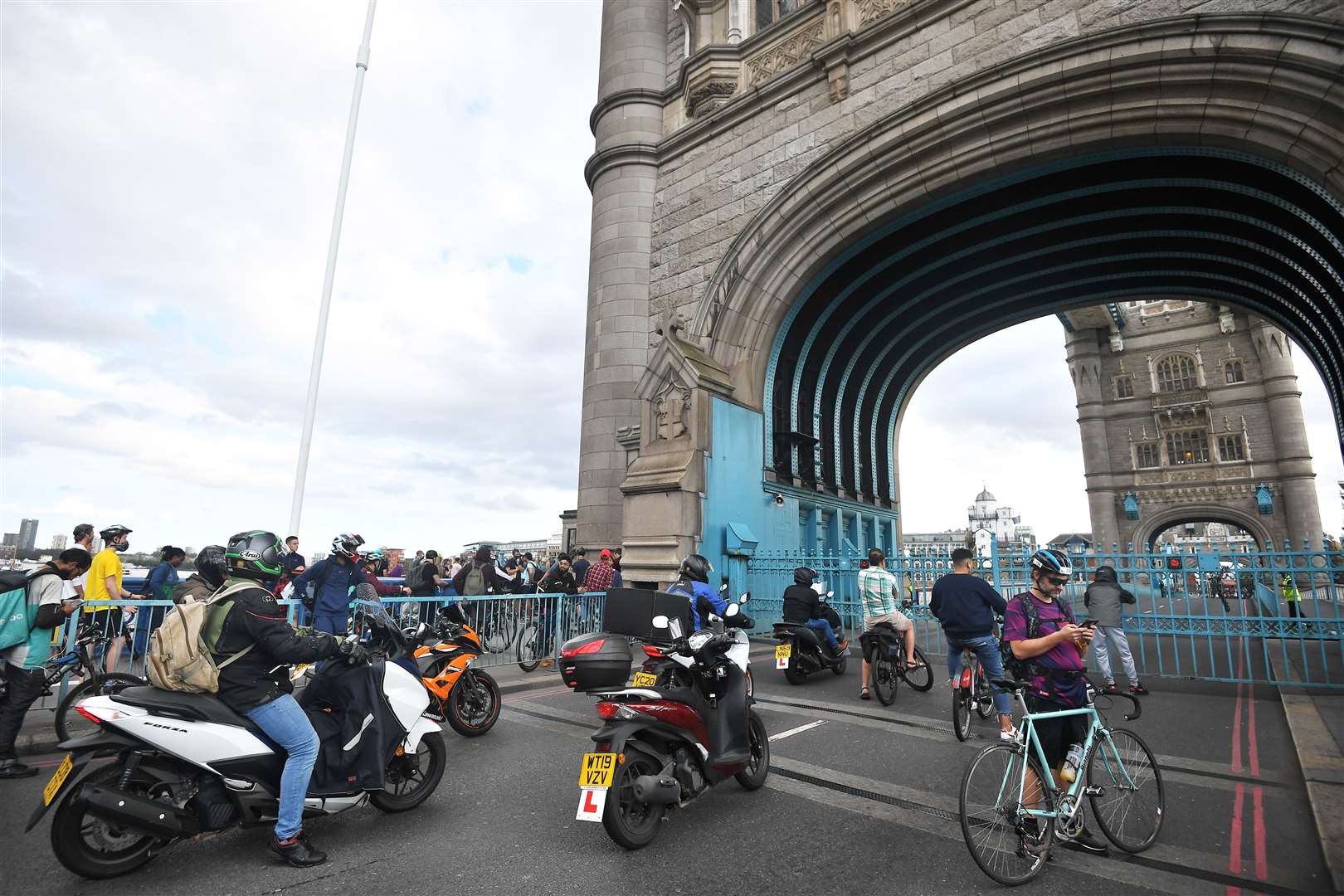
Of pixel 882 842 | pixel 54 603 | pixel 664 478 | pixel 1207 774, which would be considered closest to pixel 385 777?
pixel 882 842

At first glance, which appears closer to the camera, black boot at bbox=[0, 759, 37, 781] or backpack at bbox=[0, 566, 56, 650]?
black boot at bbox=[0, 759, 37, 781]

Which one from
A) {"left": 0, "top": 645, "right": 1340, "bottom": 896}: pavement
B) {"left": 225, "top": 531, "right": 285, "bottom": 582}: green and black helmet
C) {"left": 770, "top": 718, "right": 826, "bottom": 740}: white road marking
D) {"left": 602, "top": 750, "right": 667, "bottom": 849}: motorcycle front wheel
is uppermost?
{"left": 225, "top": 531, "right": 285, "bottom": 582}: green and black helmet

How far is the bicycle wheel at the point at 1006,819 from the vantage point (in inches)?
127

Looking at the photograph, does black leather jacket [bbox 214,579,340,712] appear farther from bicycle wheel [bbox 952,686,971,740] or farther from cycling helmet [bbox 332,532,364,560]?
bicycle wheel [bbox 952,686,971,740]

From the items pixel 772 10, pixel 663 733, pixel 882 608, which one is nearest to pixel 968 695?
pixel 882 608

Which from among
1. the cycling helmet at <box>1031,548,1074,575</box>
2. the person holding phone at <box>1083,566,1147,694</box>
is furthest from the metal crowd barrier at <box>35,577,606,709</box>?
the person holding phone at <box>1083,566,1147,694</box>

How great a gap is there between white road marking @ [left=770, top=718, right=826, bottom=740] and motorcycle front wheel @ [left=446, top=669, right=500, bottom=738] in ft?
8.80

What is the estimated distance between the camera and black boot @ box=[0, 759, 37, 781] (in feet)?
15.5

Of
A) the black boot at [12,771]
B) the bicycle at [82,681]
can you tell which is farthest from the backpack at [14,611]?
the black boot at [12,771]

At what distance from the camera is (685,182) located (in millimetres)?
14492

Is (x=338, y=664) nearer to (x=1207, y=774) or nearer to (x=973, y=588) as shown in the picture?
(x=973, y=588)

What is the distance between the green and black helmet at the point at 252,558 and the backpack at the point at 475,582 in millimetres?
7064

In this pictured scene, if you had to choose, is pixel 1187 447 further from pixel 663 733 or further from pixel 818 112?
pixel 663 733

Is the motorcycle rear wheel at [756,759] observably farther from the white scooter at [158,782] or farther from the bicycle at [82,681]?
the bicycle at [82,681]
